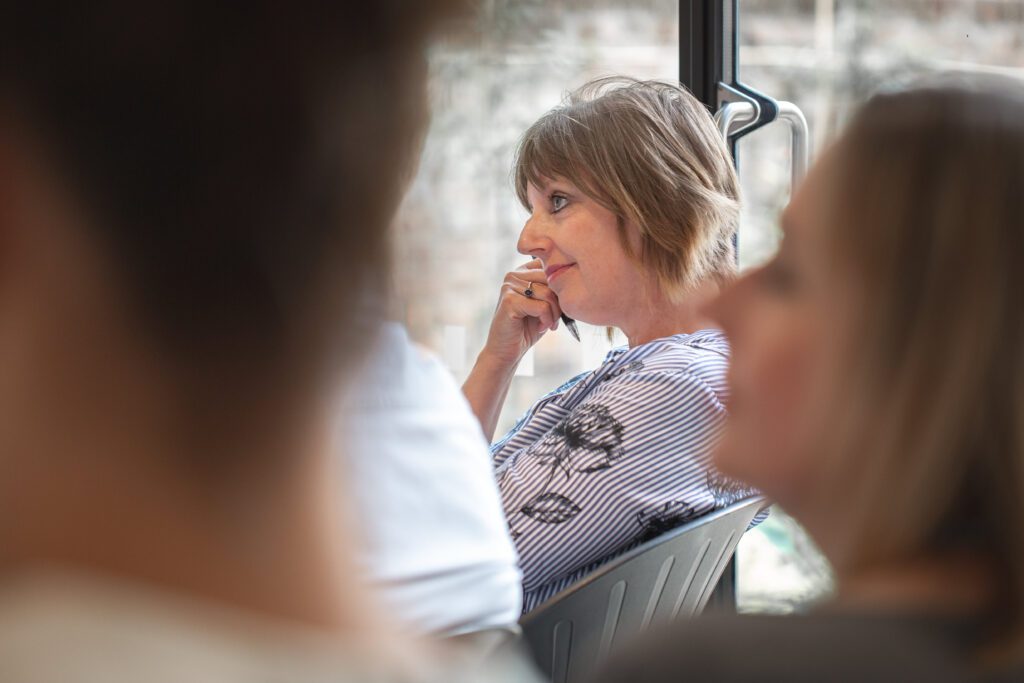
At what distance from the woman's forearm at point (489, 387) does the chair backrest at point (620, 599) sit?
750mm

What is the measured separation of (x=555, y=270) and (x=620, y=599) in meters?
0.79

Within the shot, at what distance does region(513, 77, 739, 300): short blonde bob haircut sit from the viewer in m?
1.87

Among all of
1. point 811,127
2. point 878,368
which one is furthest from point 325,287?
point 811,127

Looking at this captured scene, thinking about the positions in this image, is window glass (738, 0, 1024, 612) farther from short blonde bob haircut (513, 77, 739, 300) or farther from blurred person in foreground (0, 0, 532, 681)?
blurred person in foreground (0, 0, 532, 681)

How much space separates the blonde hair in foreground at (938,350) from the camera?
2.22ft

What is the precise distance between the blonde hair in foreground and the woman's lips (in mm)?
1272

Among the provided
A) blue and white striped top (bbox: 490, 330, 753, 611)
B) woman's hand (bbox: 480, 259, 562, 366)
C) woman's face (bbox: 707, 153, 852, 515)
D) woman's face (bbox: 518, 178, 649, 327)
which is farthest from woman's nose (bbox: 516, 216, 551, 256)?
woman's face (bbox: 707, 153, 852, 515)

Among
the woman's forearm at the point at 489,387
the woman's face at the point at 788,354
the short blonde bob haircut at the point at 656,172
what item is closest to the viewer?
the woman's face at the point at 788,354

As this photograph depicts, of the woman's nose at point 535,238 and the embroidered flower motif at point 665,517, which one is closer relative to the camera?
the embroidered flower motif at point 665,517

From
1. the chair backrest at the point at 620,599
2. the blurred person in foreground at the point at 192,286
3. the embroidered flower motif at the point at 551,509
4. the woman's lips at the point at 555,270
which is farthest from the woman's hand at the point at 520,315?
the blurred person in foreground at the point at 192,286

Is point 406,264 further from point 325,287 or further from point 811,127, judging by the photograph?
point 811,127

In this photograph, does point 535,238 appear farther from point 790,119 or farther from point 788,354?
point 788,354

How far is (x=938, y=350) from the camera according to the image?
680mm

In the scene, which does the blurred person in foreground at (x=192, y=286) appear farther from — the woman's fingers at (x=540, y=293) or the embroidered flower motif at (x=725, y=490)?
the woman's fingers at (x=540, y=293)
